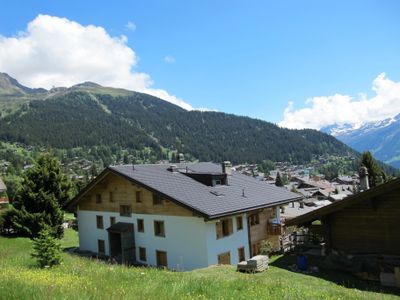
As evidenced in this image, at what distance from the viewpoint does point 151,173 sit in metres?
33.5

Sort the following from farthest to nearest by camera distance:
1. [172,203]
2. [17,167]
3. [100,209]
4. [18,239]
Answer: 1. [17,167]
2. [18,239]
3. [100,209]
4. [172,203]

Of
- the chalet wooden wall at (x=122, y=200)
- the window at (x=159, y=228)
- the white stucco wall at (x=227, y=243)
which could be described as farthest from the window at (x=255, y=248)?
the chalet wooden wall at (x=122, y=200)

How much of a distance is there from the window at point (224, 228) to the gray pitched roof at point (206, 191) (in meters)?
1.17

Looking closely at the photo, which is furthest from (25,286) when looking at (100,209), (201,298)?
(100,209)

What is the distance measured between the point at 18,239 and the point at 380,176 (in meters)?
66.7

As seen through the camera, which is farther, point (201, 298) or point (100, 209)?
point (100, 209)

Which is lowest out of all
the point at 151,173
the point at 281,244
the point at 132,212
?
the point at 281,244

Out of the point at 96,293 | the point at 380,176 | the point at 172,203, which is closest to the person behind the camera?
the point at 96,293

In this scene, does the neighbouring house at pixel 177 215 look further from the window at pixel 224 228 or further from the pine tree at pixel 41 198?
the pine tree at pixel 41 198

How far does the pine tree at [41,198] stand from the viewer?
136 ft

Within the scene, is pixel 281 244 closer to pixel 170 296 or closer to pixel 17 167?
pixel 170 296

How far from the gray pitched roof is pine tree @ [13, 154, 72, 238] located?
40.2 ft

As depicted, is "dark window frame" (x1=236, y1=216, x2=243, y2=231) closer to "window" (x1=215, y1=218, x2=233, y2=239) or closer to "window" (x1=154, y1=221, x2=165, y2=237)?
"window" (x1=215, y1=218, x2=233, y2=239)

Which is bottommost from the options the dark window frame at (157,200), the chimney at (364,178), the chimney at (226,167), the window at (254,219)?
the window at (254,219)
